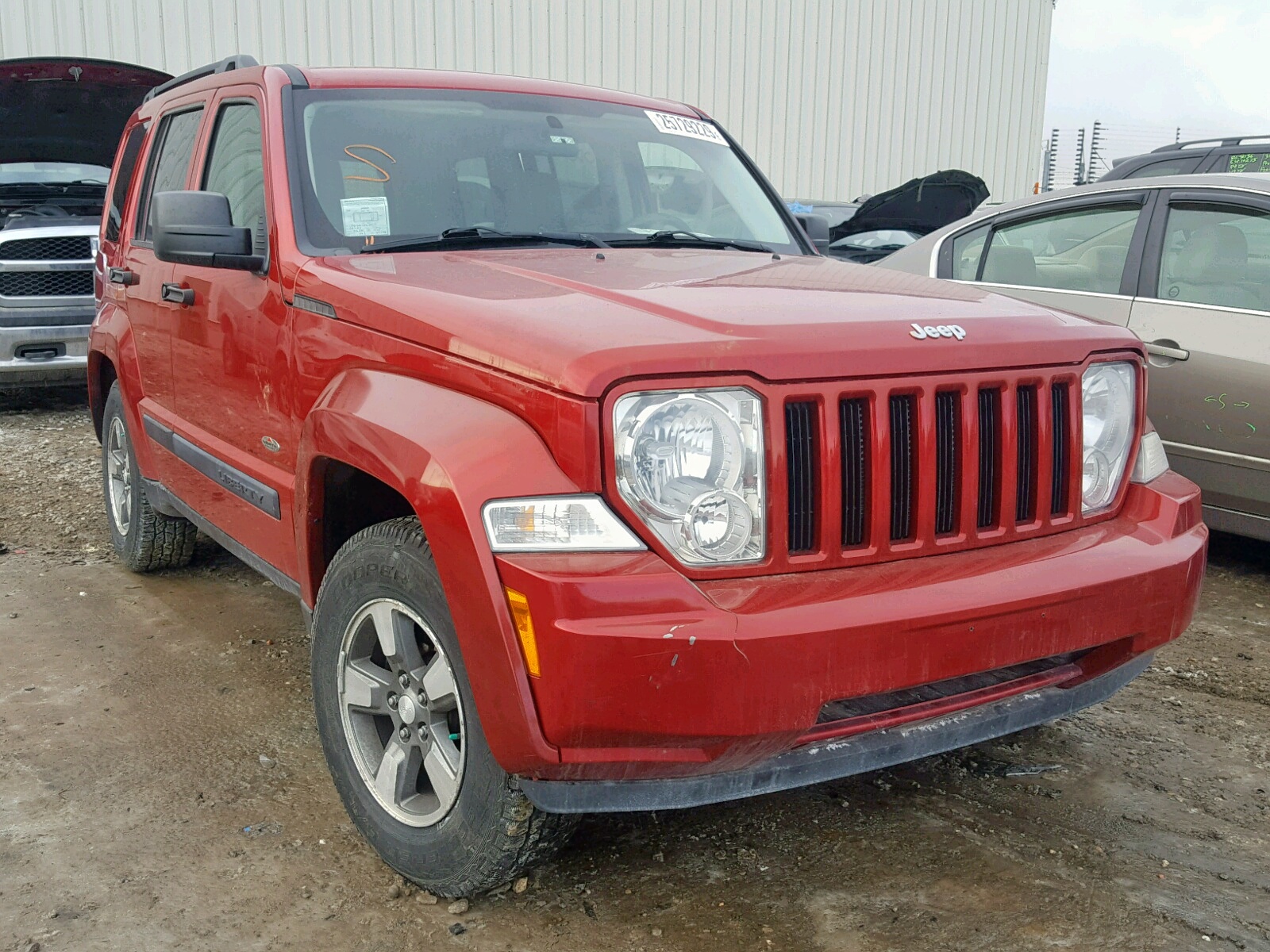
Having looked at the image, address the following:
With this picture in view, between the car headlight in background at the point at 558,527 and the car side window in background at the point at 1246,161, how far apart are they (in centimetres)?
737

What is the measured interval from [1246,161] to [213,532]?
282 inches

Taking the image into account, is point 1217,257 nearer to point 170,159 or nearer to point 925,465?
point 925,465

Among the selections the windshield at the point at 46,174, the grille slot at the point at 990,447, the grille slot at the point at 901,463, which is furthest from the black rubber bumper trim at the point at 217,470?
the windshield at the point at 46,174

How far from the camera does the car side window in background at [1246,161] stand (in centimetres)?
782

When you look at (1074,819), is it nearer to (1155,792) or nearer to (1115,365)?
(1155,792)

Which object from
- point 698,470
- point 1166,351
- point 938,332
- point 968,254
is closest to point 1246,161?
point 968,254

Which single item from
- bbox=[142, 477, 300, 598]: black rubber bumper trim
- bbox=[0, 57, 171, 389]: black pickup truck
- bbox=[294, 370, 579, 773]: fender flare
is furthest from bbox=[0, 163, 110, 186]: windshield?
bbox=[294, 370, 579, 773]: fender flare

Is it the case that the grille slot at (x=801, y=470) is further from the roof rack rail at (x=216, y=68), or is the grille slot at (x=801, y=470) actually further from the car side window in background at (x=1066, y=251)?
the car side window in background at (x=1066, y=251)

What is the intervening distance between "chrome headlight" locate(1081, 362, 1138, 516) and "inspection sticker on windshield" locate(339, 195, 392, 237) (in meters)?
1.79

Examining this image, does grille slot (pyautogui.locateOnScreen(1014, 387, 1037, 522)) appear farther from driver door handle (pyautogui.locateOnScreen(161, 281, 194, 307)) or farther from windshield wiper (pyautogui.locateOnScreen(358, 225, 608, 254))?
driver door handle (pyautogui.locateOnScreen(161, 281, 194, 307))

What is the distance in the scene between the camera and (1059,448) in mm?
2484

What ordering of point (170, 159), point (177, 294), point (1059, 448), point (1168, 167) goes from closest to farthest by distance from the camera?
point (1059, 448)
point (177, 294)
point (170, 159)
point (1168, 167)

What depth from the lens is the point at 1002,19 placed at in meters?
18.8

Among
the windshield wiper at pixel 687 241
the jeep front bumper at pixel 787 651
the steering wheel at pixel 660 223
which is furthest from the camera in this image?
the steering wheel at pixel 660 223
